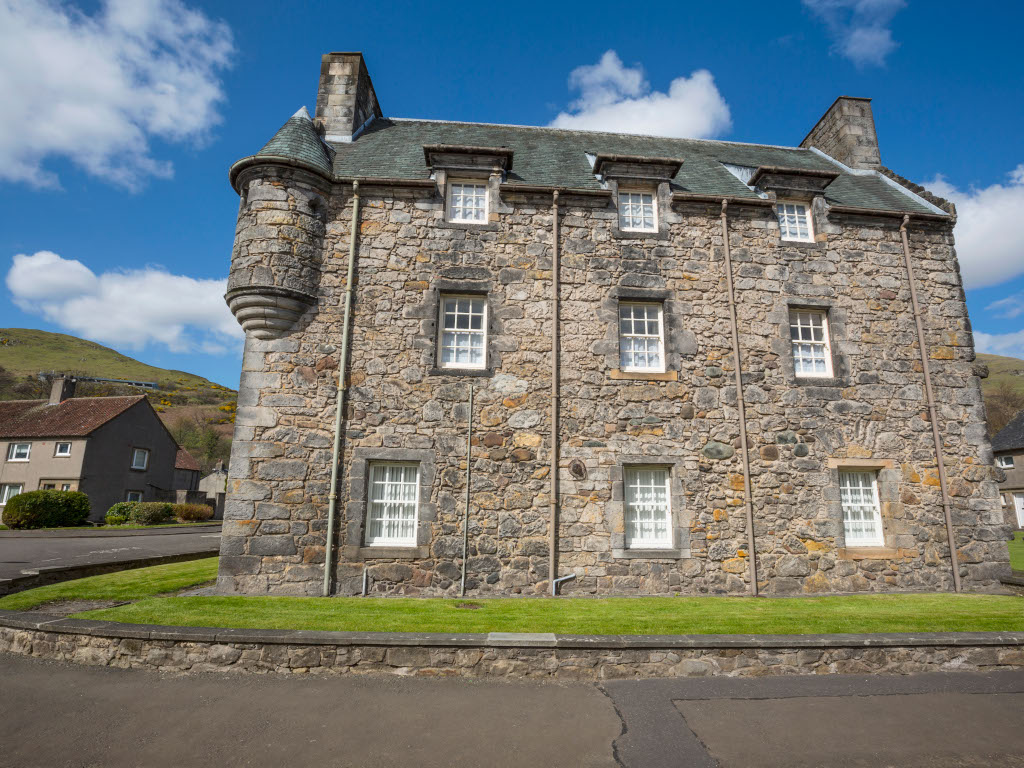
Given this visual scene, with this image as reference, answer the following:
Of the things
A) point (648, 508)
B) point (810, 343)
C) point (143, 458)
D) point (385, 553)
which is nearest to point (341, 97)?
point (385, 553)

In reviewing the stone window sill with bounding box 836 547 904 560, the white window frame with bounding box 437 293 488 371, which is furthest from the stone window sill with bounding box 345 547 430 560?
the stone window sill with bounding box 836 547 904 560

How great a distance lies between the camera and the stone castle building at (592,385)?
10664 mm

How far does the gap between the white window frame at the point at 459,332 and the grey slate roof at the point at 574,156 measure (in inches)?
116

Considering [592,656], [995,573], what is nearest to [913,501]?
[995,573]

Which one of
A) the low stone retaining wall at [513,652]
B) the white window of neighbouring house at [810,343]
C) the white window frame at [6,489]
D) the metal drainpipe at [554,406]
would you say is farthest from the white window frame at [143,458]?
the white window of neighbouring house at [810,343]

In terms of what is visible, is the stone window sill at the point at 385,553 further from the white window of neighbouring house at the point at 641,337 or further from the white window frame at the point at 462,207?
the white window frame at the point at 462,207

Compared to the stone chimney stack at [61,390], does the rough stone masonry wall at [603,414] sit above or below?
below

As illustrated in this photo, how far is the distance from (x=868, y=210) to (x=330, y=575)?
46.4 ft

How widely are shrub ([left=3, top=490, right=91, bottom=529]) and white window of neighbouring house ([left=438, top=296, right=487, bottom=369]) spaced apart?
25245mm

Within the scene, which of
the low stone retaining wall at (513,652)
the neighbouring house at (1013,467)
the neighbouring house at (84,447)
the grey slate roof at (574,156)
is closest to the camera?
the low stone retaining wall at (513,652)

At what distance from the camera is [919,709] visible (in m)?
5.61

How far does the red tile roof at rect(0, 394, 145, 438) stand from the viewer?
3275 cm

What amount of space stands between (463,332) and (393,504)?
3822 mm

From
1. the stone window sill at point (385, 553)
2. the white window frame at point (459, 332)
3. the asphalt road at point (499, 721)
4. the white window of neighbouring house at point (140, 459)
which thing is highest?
the white window frame at point (459, 332)
